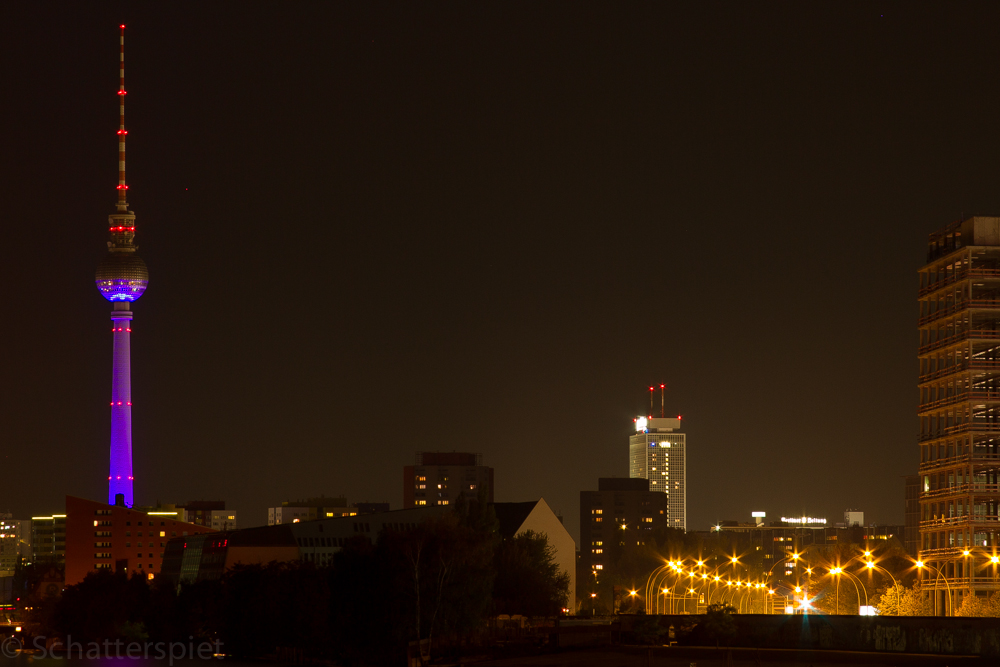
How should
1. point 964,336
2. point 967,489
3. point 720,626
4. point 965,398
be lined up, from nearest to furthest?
1. point 720,626
2. point 967,489
3. point 965,398
4. point 964,336

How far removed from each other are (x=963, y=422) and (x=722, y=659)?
4295 centimetres

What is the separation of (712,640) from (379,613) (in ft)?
99.9

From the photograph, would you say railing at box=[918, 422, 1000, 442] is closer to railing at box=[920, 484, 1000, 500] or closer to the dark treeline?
railing at box=[920, 484, 1000, 500]

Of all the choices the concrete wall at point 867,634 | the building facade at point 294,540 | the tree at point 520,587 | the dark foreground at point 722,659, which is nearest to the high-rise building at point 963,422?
the concrete wall at point 867,634

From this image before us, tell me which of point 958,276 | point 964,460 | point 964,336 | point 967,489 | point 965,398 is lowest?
point 967,489

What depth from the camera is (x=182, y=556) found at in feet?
637

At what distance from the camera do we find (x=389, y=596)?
4065 inches

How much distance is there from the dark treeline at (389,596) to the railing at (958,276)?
43.3m

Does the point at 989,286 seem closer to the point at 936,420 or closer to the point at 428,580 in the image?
the point at 936,420

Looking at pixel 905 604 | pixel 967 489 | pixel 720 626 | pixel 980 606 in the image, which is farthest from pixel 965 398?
pixel 720 626

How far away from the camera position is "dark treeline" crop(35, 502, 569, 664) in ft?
337

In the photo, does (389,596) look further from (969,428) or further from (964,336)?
(964,336)

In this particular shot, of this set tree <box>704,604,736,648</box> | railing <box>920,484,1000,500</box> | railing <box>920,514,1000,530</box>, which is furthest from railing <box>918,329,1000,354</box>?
tree <box>704,604,736,648</box>

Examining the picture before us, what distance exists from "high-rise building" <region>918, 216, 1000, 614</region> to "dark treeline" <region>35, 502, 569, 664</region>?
36.2 metres
